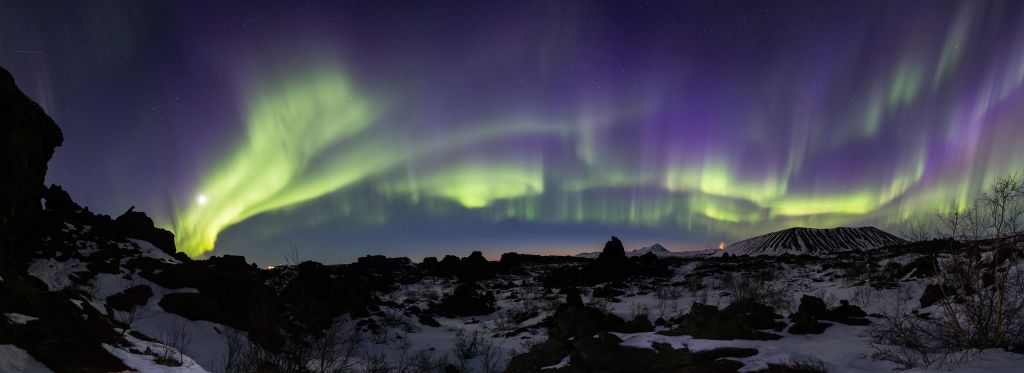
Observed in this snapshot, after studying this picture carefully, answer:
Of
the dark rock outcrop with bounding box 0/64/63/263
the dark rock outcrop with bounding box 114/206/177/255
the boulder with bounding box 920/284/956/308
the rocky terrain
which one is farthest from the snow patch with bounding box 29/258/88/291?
the boulder with bounding box 920/284/956/308

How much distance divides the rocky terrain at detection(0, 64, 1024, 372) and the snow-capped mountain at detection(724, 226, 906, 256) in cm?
4746

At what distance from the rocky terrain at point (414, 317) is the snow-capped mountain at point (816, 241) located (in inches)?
1868

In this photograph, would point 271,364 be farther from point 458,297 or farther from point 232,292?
point 458,297

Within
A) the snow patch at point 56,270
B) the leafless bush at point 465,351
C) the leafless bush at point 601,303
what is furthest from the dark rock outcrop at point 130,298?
the leafless bush at point 601,303

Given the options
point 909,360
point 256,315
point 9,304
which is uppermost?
point 9,304

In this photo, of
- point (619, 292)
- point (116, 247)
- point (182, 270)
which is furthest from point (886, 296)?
point (116, 247)

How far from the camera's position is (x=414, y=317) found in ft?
83.8

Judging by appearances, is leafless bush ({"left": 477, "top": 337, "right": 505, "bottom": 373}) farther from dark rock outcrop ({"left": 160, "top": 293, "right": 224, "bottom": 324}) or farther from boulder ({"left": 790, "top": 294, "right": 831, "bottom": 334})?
dark rock outcrop ({"left": 160, "top": 293, "right": 224, "bottom": 324})

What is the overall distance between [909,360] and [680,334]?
219 inches

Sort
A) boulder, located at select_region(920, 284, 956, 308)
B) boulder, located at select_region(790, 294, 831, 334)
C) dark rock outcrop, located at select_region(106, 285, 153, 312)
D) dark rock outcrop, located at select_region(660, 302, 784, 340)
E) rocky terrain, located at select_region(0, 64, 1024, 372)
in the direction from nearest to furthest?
rocky terrain, located at select_region(0, 64, 1024, 372) < dark rock outcrop, located at select_region(660, 302, 784, 340) < boulder, located at select_region(790, 294, 831, 334) < boulder, located at select_region(920, 284, 956, 308) < dark rock outcrop, located at select_region(106, 285, 153, 312)

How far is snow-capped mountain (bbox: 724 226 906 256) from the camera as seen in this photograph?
235 ft

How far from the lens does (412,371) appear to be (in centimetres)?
1576

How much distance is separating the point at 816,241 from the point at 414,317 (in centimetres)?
7973

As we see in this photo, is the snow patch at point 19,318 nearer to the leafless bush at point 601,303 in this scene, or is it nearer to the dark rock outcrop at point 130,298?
the dark rock outcrop at point 130,298
